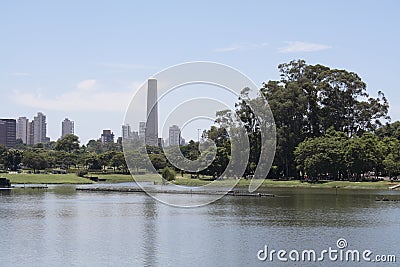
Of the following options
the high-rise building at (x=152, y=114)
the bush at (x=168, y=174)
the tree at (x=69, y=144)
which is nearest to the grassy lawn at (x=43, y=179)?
the bush at (x=168, y=174)

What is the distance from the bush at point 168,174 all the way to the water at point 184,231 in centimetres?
3590

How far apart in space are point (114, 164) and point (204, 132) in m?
22.5

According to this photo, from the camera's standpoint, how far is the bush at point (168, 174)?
100 meters

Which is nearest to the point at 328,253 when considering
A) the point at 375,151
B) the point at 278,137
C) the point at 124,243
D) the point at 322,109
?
the point at 124,243

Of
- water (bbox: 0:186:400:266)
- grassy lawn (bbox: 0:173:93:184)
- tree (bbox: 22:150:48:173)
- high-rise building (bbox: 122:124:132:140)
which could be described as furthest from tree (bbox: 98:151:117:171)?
water (bbox: 0:186:400:266)

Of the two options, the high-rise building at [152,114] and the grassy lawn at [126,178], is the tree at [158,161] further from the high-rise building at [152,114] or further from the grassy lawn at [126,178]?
the grassy lawn at [126,178]

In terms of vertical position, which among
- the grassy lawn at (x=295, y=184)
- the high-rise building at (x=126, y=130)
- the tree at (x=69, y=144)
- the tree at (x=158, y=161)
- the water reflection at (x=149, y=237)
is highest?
the tree at (x=69, y=144)

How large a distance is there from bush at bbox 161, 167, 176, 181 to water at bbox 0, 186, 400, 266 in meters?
35.9

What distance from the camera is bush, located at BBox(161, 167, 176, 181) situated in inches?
3957

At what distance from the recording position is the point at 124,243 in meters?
36.1

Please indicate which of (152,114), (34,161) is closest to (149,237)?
(152,114)

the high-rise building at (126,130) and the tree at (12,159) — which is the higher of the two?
the high-rise building at (126,130)

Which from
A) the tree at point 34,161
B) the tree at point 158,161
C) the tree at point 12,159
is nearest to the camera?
the tree at point 158,161

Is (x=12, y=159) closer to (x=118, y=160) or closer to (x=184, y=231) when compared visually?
(x=118, y=160)
